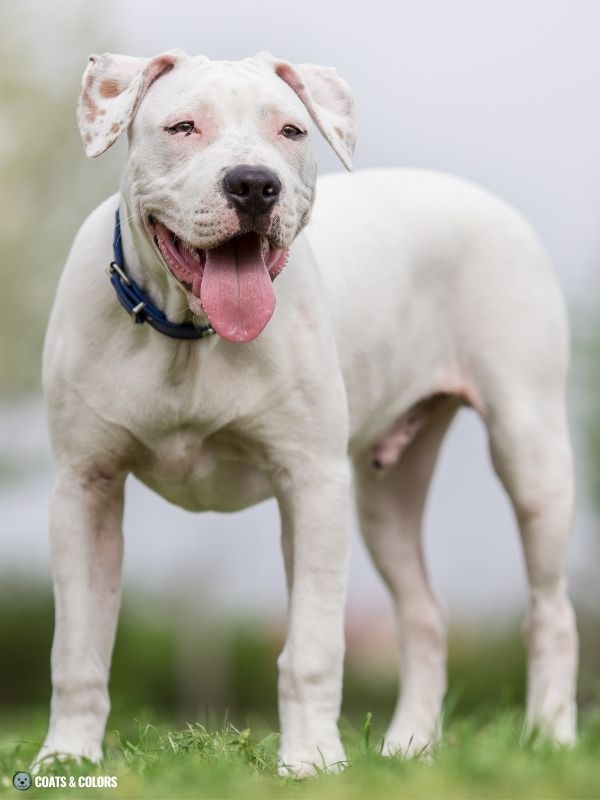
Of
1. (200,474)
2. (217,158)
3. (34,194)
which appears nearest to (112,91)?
(217,158)

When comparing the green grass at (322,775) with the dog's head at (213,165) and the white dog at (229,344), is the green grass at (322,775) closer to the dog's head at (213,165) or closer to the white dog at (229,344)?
the white dog at (229,344)

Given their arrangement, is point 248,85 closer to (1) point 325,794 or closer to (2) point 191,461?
(2) point 191,461

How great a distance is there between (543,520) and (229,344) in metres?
1.94

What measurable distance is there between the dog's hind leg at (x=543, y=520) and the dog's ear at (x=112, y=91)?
2145 millimetres

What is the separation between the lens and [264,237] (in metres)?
4.27

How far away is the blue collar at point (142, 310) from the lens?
4613 millimetres

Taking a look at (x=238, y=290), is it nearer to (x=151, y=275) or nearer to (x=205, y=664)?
(x=151, y=275)

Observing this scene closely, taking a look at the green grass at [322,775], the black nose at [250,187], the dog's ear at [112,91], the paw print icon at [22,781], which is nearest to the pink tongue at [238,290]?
the black nose at [250,187]

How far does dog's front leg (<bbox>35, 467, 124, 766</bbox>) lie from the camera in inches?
186

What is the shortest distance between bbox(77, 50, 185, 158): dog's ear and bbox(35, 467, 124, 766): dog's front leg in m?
1.09

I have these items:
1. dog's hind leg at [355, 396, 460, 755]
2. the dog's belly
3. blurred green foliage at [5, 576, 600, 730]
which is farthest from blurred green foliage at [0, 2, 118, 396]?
the dog's belly

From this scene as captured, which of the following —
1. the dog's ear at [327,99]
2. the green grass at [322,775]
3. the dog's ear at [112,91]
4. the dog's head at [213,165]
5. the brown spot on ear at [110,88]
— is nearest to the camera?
the green grass at [322,775]

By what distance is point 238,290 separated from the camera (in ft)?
14.0

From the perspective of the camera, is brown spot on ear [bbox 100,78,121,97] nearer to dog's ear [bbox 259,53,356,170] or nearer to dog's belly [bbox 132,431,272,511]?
dog's ear [bbox 259,53,356,170]
